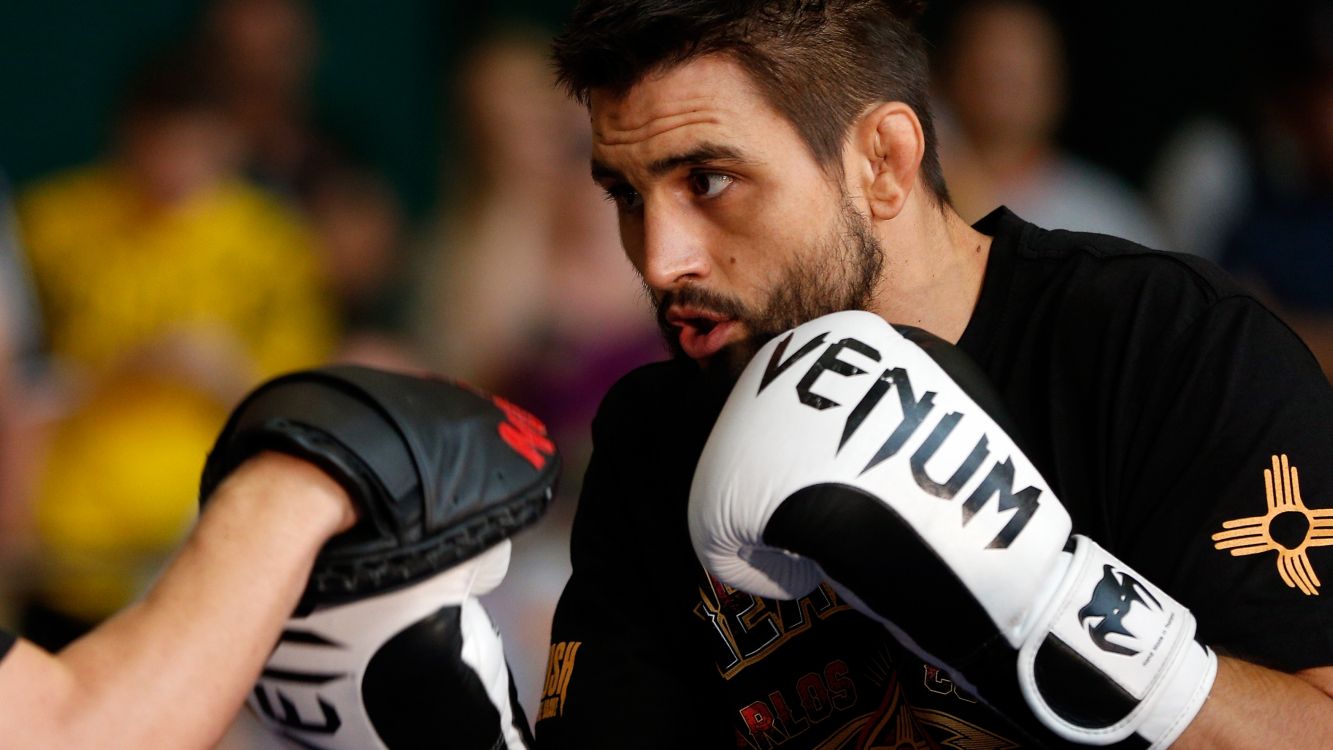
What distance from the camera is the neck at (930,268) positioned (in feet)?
7.14

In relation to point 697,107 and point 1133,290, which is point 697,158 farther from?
point 1133,290

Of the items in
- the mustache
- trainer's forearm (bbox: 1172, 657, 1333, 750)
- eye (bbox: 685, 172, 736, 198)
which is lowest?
trainer's forearm (bbox: 1172, 657, 1333, 750)

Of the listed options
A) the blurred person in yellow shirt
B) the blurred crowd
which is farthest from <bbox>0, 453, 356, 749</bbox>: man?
the blurred person in yellow shirt

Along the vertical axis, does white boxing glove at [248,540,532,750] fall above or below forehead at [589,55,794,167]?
below

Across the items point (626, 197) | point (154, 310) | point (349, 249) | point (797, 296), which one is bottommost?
point (154, 310)

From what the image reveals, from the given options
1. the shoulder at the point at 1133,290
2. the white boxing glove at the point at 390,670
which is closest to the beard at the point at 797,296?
the shoulder at the point at 1133,290

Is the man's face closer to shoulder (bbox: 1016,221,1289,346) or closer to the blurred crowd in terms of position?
shoulder (bbox: 1016,221,1289,346)

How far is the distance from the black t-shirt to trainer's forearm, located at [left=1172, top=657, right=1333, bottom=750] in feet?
0.17

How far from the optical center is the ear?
2248mm

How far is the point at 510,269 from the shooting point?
460cm

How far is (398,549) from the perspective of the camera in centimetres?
172

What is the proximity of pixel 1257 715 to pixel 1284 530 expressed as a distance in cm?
23

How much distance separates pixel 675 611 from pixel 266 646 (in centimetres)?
75

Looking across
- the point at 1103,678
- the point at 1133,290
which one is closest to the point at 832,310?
the point at 1133,290
